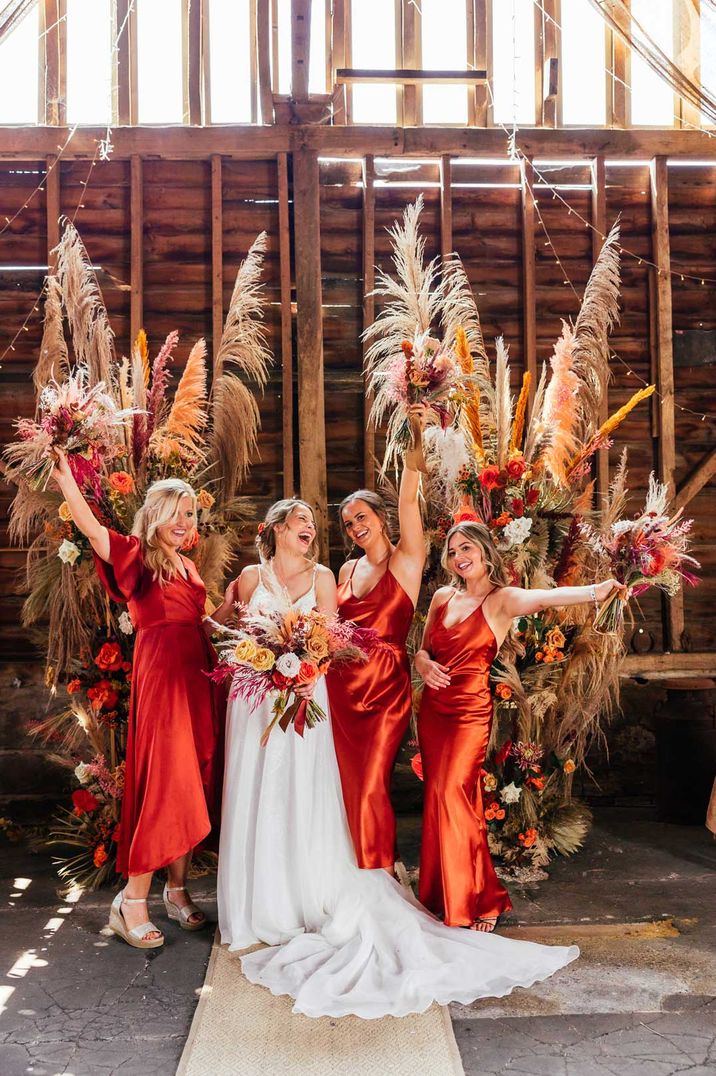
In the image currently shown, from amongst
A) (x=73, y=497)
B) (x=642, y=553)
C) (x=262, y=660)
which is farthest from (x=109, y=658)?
(x=642, y=553)

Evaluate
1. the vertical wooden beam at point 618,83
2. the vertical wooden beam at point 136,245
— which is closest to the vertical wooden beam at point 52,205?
the vertical wooden beam at point 136,245

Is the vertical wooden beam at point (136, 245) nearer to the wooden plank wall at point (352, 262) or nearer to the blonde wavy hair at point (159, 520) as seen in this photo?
the wooden plank wall at point (352, 262)

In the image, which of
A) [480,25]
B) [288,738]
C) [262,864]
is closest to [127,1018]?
[262,864]

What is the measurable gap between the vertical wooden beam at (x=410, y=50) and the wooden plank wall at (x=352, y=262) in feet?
1.01

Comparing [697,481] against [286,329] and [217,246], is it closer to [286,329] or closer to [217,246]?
[286,329]

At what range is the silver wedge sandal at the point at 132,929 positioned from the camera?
356 cm

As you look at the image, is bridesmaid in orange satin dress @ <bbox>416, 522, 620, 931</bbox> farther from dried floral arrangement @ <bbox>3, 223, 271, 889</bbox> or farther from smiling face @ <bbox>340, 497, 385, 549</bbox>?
dried floral arrangement @ <bbox>3, 223, 271, 889</bbox>

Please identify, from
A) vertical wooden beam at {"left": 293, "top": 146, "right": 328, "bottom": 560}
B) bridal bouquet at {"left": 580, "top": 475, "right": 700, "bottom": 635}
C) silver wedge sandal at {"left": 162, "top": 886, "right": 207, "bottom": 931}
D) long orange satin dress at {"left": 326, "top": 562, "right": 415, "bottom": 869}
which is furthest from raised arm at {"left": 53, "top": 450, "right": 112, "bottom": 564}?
vertical wooden beam at {"left": 293, "top": 146, "right": 328, "bottom": 560}

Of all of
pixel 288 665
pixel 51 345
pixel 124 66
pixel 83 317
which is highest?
pixel 124 66

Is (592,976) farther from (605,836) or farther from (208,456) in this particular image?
(208,456)

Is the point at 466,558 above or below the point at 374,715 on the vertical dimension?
above

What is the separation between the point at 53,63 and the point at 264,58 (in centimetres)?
128

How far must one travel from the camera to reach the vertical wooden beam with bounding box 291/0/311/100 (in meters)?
5.27

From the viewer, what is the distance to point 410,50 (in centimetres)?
580
